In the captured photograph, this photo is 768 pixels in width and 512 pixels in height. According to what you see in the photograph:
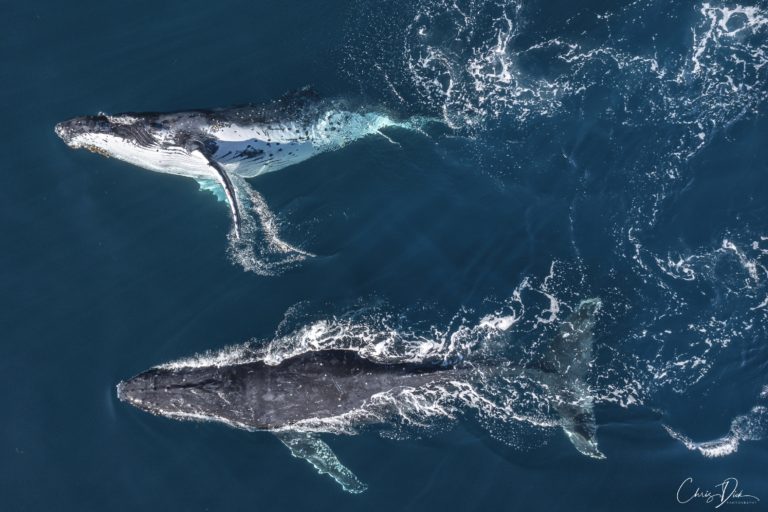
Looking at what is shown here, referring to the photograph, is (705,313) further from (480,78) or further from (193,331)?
(193,331)

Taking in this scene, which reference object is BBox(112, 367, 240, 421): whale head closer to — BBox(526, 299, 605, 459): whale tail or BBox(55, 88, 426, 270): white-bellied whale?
BBox(55, 88, 426, 270): white-bellied whale

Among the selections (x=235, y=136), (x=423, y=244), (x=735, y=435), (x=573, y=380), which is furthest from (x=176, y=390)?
(x=735, y=435)

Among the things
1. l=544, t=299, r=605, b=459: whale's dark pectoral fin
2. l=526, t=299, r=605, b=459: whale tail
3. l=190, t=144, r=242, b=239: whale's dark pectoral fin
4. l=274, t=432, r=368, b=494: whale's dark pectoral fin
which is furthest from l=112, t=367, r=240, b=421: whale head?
l=544, t=299, r=605, b=459: whale's dark pectoral fin

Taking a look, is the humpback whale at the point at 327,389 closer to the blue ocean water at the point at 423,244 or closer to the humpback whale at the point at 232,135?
the blue ocean water at the point at 423,244

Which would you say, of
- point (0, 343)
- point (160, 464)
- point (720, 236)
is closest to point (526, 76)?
point (720, 236)

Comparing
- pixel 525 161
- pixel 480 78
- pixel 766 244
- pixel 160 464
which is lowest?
pixel 160 464

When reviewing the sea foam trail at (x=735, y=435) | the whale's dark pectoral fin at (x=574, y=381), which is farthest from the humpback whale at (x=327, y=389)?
the sea foam trail at (x=735, y=435)

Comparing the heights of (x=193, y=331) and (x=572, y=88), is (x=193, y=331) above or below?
below
